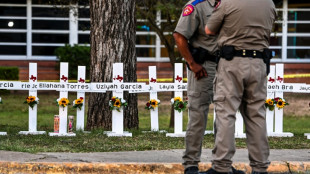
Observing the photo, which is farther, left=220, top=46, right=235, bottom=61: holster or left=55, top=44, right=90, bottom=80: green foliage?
left=55, top=44, right=90, bottom=80: green foliage

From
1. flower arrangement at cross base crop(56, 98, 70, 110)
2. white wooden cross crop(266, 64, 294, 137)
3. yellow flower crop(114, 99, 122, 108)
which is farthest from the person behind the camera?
white wooden cross crop(266, 64, 294, 137)

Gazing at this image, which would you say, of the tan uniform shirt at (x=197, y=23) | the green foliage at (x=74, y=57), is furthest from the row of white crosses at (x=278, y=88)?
the green foliage at (x=74, y=57)

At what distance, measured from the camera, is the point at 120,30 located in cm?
1129

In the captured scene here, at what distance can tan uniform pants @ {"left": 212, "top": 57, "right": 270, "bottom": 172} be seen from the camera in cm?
651

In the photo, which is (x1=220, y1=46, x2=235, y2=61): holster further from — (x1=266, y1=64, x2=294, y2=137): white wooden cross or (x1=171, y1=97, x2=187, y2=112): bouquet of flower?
(x1=266, y1=64, x2=294, y2=137): white wooden cross

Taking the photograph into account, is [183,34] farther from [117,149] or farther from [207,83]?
[117,149]

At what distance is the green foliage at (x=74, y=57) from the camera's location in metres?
26.0

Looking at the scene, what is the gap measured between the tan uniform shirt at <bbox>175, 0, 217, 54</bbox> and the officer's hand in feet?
0.75

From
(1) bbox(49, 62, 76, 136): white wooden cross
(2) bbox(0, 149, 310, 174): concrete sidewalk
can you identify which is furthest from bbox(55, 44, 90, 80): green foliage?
(2) bbox(0, 149, 310, 174): concrete sidewalk

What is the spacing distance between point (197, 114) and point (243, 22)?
1061 mm

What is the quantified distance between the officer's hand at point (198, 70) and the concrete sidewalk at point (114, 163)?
4.21 feet

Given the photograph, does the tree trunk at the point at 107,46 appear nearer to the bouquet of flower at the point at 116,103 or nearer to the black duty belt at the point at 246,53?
the bouquet of flower at the point at 116,103

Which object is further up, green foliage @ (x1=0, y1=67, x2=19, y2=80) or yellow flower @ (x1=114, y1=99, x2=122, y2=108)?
green foliage @ (x1=0, y1=67, x2=19, y2=80)

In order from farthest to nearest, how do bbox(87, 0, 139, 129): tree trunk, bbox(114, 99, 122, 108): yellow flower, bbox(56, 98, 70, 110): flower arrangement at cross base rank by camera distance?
bbox(87, 0, 139, 129): tree trunk < bbox(56, 98, 70, 110): flower arrangement at cross base < bbox(114, 99, 122, 108): yellow flower
